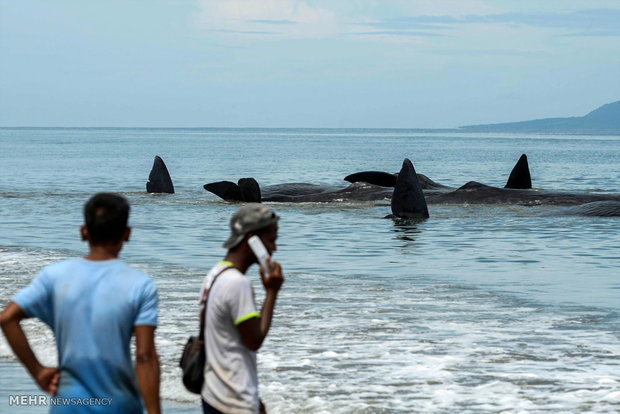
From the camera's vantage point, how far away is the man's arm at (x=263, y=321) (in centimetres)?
498

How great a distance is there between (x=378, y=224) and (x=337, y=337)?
1497 cm

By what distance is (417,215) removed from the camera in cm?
2673

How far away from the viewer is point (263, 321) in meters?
5.07

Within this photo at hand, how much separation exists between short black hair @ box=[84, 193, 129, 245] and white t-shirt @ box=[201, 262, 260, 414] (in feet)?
2.22

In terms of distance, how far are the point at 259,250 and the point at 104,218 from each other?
2.84 feet

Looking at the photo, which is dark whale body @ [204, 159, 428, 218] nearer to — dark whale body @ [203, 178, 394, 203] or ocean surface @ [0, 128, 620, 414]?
dark whale body @ [203, 178, 394, 203]

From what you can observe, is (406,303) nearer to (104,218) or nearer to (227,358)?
(227,358)

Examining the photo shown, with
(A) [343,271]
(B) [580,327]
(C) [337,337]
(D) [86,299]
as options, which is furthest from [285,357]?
(A) [343,271]

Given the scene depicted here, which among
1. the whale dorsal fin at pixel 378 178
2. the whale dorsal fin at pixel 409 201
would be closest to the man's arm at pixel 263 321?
the whale dorsal fin at pixel 409 201

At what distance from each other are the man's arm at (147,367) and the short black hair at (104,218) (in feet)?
1.36

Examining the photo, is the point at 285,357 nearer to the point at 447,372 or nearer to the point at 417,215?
the point at 447,372

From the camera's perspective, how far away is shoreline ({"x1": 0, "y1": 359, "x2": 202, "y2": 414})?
782cm

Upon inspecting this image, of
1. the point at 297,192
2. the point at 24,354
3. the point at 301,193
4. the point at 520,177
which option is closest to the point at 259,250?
the point at 24,354

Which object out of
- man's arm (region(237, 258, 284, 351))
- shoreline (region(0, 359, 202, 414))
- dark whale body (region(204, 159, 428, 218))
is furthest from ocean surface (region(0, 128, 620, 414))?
man's arm (region(237, 258, 284, 351))
